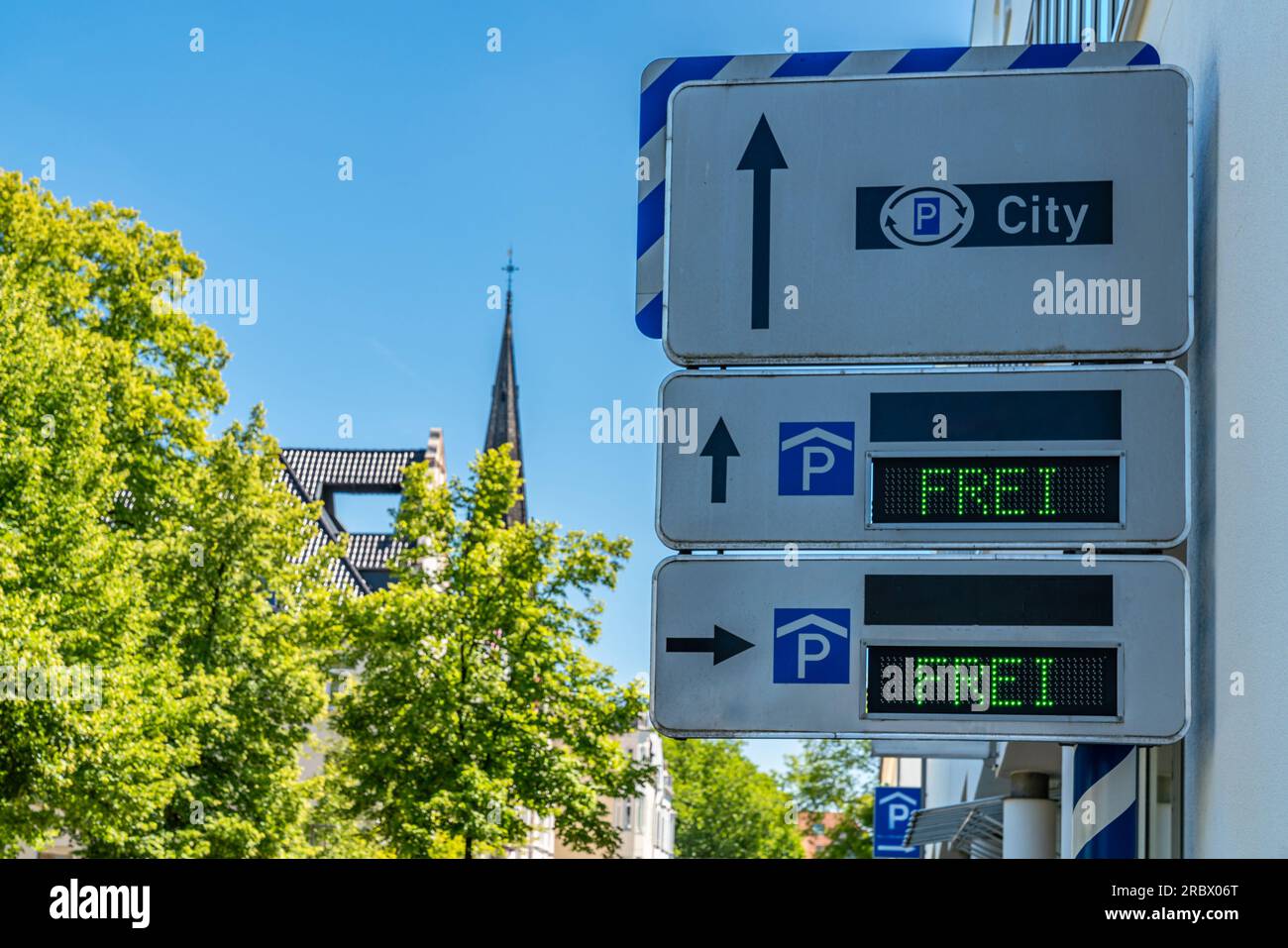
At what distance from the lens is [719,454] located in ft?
13.3

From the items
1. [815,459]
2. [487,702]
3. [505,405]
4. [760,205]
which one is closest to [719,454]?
[815,459]

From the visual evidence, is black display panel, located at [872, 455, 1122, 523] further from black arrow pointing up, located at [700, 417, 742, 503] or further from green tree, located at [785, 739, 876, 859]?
green tree, located at [785, 739, 876, 859]

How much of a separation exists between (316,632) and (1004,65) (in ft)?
75.5

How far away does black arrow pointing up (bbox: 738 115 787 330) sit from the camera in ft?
13.7

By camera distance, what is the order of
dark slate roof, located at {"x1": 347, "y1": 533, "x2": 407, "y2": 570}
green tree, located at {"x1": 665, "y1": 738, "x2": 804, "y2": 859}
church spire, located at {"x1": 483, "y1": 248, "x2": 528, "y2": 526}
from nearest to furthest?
dark slate roof, located at {"x1": 347, "y1": 533, "x2": 407, "y2": 570} < green tree, located at {"x1": 665, "y1": 738, "x2": 804, "y2": 859} < church spire, located at {"x1": 483, "y1": 248, "x2": 528, "y2": 526}

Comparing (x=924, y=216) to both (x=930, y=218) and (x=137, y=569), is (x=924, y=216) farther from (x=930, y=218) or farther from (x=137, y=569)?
(x=137, y=569)

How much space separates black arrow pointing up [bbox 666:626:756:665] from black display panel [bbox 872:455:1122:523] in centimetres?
44

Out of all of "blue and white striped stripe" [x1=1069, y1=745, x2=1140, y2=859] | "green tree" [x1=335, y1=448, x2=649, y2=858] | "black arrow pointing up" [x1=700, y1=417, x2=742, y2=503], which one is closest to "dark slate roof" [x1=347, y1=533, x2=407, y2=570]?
"green tree" [x1=335, y1=448, x2=649, y2=858]

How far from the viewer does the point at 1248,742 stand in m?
3.44

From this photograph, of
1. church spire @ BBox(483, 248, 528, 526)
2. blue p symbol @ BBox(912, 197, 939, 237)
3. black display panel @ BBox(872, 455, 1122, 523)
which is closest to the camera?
black display panel @ BBox(872, 455, 1122, 523)

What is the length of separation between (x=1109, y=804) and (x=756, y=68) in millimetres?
2198
